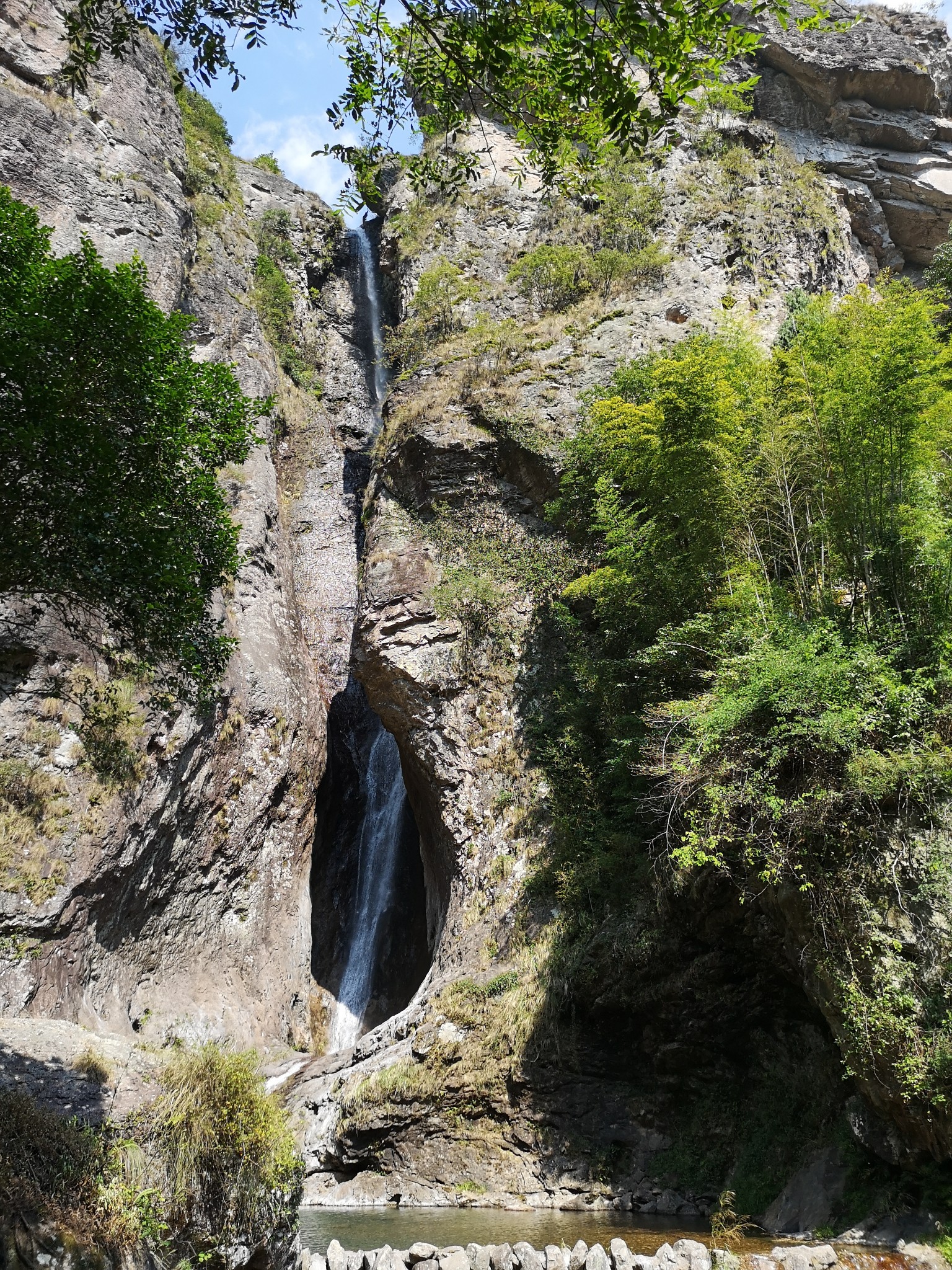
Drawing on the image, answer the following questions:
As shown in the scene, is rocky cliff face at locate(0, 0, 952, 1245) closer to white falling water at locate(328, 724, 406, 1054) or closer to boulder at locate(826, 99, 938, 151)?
boulder at locate(826, 99, 938, 151)

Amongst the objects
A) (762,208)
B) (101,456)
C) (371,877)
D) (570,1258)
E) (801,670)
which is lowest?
(570,1258)

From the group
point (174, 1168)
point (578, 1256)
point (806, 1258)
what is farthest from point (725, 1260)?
point (174, 1168)

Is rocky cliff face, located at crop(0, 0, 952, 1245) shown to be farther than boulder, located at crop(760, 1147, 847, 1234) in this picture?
Yes

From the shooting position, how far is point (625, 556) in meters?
12.0

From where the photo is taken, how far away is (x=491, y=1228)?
356 inches

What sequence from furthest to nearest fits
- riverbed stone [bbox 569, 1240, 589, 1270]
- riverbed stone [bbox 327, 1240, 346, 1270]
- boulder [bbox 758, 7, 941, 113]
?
1. boulder [bbox 758, 7, 941, 113]
2. riverbed stone [bbox 327, 1240, 346, 1270]
3. riverbed stone [bbox 569, 1240, 589, 1270]

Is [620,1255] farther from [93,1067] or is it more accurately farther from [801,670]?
[801,670]

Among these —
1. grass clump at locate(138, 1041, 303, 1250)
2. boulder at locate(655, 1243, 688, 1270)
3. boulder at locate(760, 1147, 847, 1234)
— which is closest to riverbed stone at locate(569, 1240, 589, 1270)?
boulder at locate(655, 1243, 688, 1270)

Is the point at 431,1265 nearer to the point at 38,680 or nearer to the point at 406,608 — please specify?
the point at 38,680

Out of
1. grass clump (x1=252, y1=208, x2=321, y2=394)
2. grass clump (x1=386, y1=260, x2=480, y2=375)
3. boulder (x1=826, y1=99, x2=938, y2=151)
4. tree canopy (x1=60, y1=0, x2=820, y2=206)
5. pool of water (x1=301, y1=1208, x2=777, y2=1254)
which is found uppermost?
boulder (x1=826, y1=99, x2=938, y2=151)

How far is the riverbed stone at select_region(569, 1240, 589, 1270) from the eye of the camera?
21.5ft

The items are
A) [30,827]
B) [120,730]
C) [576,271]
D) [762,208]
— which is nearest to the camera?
[30,827]

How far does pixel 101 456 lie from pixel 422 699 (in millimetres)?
10158

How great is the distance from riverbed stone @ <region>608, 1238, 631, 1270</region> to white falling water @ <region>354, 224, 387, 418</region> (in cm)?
2369
